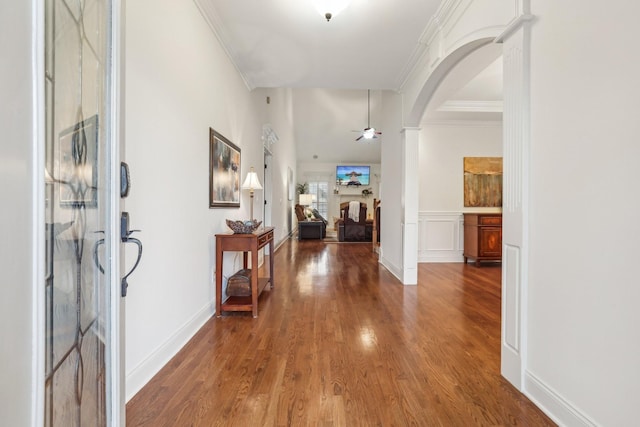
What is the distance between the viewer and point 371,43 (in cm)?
302

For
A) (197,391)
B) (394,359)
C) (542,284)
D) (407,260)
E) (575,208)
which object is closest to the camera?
(575,208)

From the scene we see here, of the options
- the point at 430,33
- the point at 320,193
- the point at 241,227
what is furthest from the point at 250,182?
the point at 320,193

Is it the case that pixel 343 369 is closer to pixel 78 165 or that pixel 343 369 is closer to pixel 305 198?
pixel 78 165

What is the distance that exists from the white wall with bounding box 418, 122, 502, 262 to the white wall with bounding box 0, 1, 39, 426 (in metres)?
5.50

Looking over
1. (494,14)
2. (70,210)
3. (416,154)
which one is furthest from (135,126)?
(416,154)

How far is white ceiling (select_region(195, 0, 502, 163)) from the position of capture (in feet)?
8.28

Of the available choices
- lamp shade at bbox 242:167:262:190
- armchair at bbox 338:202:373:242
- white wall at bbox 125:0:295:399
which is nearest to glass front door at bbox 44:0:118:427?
white wall at bbox 125:0:295:399

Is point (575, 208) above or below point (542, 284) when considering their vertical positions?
above

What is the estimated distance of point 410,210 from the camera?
3.94 metres

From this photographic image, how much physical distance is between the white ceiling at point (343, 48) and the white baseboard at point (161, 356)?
2549mm

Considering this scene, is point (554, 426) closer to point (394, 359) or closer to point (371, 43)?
point (394, 359)

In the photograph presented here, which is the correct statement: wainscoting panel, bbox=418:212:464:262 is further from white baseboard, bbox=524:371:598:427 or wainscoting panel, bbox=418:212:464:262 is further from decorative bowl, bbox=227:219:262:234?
white baseboard, bbox=524:371:598:427

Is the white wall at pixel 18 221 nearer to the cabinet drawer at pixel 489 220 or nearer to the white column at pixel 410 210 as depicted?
the white column at pixel 410 210

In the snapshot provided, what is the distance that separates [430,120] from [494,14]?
3653mm
